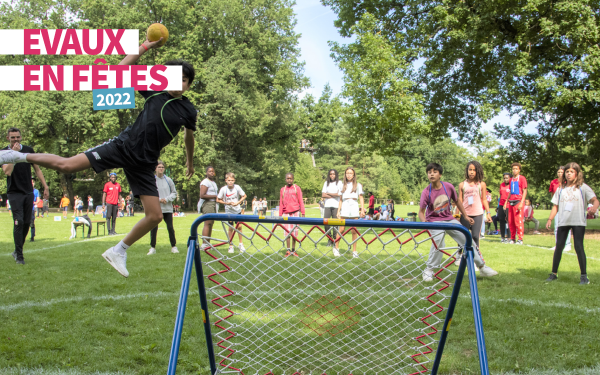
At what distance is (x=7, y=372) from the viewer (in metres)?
3.09

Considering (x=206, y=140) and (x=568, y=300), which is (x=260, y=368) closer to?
(x=568, y=300)

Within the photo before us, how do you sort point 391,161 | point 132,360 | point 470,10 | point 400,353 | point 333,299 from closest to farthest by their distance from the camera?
point 132,360 < point 400,353 < point 333,299 < point 470,10 < point 391,161

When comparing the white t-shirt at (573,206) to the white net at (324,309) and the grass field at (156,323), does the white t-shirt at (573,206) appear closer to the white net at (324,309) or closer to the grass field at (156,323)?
the grass field at (156,323)

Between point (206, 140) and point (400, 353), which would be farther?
point (206, 140)

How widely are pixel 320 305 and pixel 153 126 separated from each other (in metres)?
2.79

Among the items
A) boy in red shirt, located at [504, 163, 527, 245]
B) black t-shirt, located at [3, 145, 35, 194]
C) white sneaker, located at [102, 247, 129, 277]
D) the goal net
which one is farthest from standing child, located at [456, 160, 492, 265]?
black t-shirt, located at [3, 145, 35, 194]

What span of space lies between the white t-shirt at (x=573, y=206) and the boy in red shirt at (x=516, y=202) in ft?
15.0

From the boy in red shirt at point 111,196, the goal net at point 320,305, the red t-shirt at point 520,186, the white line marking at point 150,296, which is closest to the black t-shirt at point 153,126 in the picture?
the goal net at point 320,305

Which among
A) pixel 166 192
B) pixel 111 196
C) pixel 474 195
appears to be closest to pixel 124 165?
pixel 166 192

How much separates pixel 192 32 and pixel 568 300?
127 ft

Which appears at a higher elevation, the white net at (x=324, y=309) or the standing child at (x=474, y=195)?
the standing child at (x=474, y=195)

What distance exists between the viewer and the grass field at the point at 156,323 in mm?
3359

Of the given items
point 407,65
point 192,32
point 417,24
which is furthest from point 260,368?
point 192,32

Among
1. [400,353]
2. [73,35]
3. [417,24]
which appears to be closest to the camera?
[400,353]
